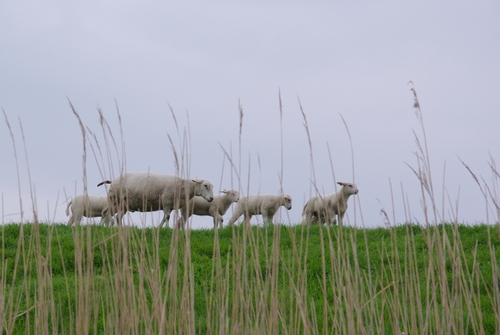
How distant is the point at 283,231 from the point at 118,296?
531 cm

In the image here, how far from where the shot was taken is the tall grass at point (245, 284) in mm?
2361

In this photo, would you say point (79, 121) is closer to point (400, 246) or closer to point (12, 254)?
point (12, 254)

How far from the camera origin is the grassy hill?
2.38 meters

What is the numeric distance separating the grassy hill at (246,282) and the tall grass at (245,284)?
0.01 metres

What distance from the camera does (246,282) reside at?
247cm

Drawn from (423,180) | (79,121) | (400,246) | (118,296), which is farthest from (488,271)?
(79,121)

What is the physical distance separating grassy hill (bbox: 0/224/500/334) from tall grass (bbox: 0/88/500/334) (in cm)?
1

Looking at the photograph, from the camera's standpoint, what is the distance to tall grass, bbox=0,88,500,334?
236 centimetres

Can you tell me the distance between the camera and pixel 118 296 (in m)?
2.44

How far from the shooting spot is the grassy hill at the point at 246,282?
238 cm

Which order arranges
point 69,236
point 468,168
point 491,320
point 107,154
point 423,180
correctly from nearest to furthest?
point 468,168 → point 423,180 → point 107,154 → point 491,320 → point 69,236

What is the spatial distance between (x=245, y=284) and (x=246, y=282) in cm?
13

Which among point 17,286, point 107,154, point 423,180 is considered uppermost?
point 107,154

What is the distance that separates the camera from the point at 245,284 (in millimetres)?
2598
